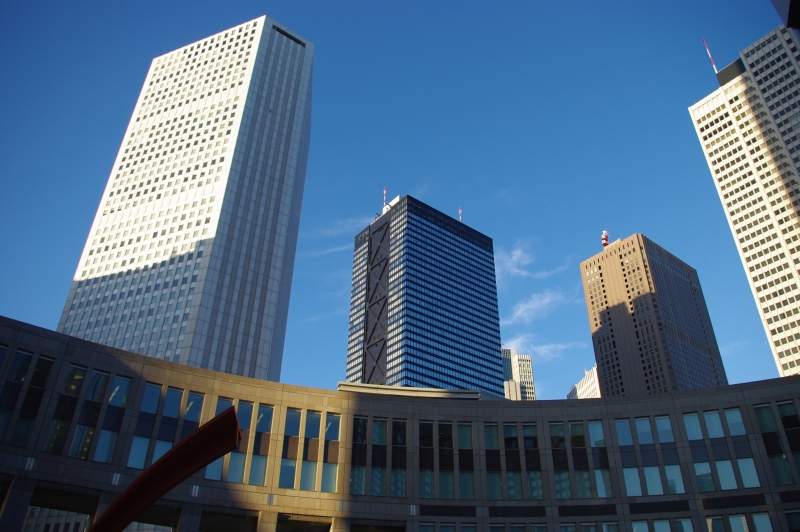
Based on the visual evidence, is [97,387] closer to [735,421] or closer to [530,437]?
[530,437]

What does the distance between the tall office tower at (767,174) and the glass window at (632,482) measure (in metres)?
144

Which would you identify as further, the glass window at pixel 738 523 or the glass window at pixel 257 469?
the glass window at pixel 257 469

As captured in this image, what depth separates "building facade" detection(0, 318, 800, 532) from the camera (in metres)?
41.1

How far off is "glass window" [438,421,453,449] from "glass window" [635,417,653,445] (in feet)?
47.7

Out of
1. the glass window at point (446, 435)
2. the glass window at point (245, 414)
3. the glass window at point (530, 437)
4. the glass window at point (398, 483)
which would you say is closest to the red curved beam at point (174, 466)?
the glass window at point (245, 414)

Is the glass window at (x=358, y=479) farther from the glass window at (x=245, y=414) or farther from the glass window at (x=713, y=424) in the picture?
the glass window at (x=713, y=424)

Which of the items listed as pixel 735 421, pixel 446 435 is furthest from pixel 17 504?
pixel 735 421

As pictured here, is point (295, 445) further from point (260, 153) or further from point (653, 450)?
point (260, 153)

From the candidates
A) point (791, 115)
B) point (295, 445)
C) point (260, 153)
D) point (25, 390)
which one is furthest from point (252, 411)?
point (791, 115)

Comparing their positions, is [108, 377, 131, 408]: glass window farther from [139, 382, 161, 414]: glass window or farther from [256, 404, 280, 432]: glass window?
[256, 404, 280, 432]: glass window

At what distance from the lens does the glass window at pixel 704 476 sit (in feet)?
150

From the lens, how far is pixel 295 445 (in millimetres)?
46969

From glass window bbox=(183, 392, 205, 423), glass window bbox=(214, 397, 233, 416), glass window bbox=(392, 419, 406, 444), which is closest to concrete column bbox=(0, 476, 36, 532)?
glass window bbox=(183, 392, 205, 423)

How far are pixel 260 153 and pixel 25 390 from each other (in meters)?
120
